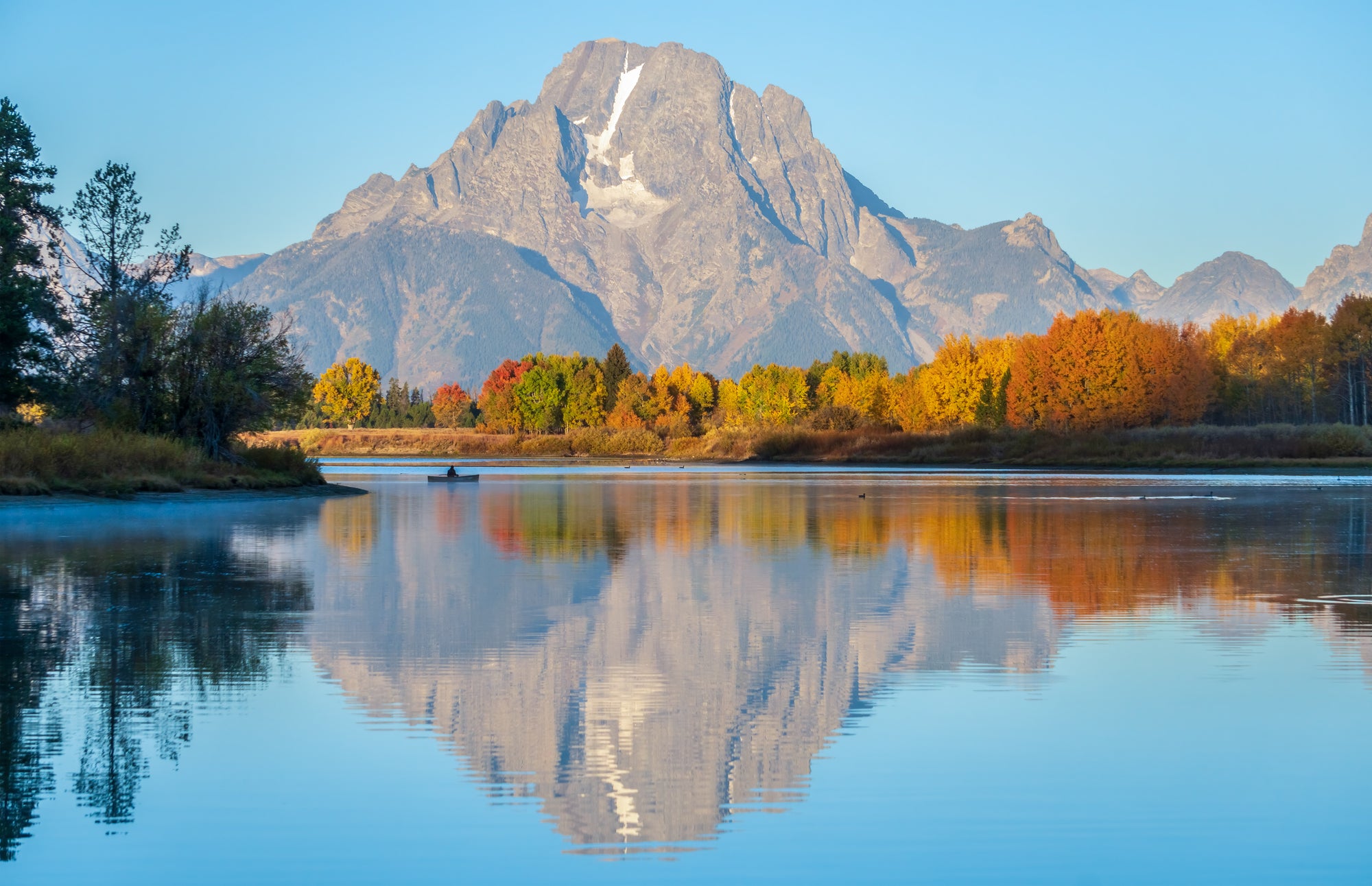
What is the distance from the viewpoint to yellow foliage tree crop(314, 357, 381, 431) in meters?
167

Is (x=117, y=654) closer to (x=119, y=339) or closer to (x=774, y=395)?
(x=119, y=339)

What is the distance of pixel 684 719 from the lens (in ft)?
28.1

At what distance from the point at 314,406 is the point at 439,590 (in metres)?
159

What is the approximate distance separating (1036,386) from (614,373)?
63.5 meters

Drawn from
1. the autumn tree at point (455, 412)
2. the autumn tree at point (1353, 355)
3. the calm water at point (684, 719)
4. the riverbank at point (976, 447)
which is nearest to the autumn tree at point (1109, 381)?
the riverbank at point (976, 447)

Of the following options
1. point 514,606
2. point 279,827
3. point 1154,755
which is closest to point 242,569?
point 514,606

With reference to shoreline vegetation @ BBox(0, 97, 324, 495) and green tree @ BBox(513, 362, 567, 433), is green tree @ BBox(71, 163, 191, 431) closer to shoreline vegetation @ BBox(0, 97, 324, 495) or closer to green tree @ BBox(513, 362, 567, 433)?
shoreline vegetation @ BBox(0, 97, 324, 495)

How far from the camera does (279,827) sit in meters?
6.30

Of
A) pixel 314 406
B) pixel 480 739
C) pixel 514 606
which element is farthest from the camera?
pixel 314 406

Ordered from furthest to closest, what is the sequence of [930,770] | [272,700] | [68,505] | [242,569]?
1. [68,505]
2. [242,569]
3. [272,700]
4. [930,770]

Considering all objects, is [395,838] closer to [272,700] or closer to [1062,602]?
[272,700]

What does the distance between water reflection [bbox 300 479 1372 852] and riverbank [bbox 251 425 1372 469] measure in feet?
105

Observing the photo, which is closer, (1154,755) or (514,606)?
(1154,755)

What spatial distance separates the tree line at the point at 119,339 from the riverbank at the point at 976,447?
8.75 m
